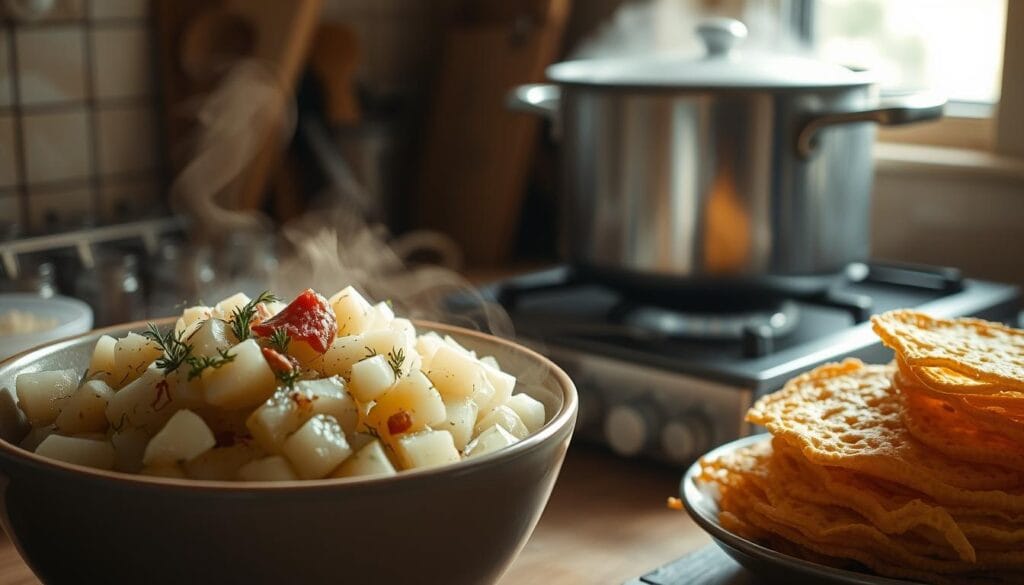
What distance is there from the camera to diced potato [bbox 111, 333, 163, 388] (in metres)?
0.72

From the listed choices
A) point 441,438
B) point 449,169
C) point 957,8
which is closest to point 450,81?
point 449,169

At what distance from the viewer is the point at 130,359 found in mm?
725

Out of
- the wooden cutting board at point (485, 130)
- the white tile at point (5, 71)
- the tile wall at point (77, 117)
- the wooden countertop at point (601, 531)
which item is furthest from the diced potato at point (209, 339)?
the wooden cutting board at point (485, 130)

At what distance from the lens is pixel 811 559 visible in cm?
82

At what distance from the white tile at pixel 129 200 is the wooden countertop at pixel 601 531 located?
761 mm

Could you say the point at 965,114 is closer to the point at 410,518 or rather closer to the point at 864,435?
the point at 864,435

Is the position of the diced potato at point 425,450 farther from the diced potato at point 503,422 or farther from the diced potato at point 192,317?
the diced potato at point 192,317

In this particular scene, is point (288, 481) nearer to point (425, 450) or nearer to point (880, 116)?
point (425, 450)

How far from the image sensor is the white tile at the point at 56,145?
1.63 m

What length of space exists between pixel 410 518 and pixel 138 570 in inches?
5.5

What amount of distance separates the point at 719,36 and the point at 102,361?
0.82 meters

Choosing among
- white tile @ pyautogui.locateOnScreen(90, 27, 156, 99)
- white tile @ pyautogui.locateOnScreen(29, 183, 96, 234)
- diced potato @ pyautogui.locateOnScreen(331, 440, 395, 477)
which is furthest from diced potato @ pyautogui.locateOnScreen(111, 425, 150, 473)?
white tile @ pyautogui.locateOnScreen(90, 27, 156, 99)

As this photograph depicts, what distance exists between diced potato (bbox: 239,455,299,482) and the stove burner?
2.31ft

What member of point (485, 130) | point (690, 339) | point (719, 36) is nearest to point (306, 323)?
point (690, 339)
